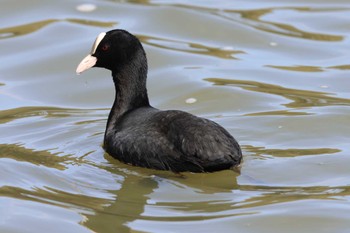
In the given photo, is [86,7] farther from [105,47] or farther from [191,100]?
[105,47]

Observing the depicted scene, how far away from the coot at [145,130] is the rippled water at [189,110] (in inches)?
4.8

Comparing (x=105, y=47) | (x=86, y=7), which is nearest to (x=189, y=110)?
(x=105, y=47)

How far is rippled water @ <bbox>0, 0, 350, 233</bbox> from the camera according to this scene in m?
5.89

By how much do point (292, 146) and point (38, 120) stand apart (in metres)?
2.23

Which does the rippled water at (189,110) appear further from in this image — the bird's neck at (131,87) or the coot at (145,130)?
the bird's neck at (131,87)

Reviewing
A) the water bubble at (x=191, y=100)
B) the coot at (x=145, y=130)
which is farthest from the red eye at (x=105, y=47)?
the water bubble at (x=191, y=100)

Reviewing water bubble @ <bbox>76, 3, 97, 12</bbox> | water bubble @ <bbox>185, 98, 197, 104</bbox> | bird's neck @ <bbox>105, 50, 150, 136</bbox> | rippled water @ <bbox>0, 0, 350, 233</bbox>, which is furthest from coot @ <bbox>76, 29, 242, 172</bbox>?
water bubble @ <bbox>76, 3, 97, 12</bbox>

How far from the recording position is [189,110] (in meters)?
8.46

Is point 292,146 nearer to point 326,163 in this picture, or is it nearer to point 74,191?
point 326,163

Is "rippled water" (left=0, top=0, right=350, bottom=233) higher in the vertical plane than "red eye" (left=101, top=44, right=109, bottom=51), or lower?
lower

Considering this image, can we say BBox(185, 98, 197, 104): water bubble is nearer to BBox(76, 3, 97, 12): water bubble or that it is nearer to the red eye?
the red eye

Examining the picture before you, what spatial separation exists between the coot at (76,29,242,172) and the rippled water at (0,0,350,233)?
0.12 meters

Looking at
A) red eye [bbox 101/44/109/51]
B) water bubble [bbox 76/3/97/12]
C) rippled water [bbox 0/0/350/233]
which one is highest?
water bubble [bbox 76/3/97/12]

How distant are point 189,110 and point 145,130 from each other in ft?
5.85
